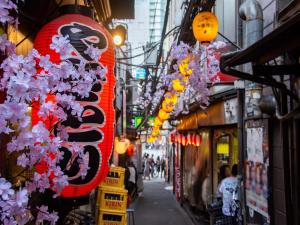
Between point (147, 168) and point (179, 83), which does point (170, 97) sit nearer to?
point (179, 83)

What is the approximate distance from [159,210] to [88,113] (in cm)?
2111

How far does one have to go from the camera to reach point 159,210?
26062 mm

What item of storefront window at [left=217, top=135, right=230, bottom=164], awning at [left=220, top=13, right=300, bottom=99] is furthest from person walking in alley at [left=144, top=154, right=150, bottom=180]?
awning at [left=220, top=13, right=300, bottom=99]

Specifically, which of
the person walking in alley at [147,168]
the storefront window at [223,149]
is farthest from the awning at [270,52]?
the person walking in alley at [147,168]

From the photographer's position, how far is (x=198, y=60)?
16641mm

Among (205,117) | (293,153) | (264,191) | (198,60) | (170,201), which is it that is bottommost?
(170,201)

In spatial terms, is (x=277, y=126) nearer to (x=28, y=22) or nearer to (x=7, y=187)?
(x=28, y=22)

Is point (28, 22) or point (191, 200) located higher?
point (28, 22)

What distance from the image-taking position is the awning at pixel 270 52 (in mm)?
5418

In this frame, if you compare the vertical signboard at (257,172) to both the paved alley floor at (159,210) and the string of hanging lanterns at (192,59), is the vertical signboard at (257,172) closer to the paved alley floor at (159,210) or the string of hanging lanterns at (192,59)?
the string of hanging lanterns at (192,59)

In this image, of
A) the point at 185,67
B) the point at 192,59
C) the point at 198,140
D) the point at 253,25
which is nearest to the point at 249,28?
the point at 253,25

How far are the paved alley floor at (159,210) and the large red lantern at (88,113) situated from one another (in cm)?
1553

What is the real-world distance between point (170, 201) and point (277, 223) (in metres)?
21.4

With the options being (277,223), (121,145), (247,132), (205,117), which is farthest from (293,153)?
(121,145)
